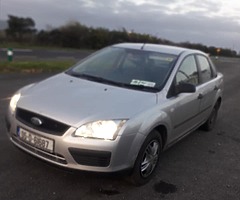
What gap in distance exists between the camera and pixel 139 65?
5262mm

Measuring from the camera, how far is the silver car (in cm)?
382

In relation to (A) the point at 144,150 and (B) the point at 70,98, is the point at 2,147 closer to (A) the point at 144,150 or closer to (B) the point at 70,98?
(B) the point at 70,98

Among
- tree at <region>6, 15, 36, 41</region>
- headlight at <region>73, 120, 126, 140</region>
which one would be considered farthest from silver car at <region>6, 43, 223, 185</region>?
tree at <region>6, 15, 36, 41</region>

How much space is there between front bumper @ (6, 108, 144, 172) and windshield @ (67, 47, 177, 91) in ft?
3.53

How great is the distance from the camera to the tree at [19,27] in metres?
35.6

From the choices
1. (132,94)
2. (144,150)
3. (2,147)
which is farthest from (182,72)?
(2,147)

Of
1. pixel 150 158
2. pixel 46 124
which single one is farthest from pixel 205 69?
pixel 46 124

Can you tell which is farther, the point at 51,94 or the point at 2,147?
the point at 2,147

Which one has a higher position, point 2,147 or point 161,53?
point 161,53

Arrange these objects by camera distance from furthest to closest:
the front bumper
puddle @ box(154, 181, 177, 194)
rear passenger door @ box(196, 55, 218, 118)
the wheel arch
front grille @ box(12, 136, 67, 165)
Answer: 1. rear passenger door @ box(196, 55, 218, 118)
2. the wheel arch
3. puddle @ box(154, 181, 177, 194)
4. front grille @ box(12, 136, 67, 165)
5. the front bumper

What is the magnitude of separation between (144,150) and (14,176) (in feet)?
4.95

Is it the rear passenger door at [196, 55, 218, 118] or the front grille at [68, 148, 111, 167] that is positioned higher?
the rear passenger door at [196, 55, 218, 118]

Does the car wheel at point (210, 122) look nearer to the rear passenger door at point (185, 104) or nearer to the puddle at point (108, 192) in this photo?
the rear passenger door at point (185, 104)

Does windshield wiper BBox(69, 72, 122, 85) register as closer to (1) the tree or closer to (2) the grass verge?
(2) the grass verge
